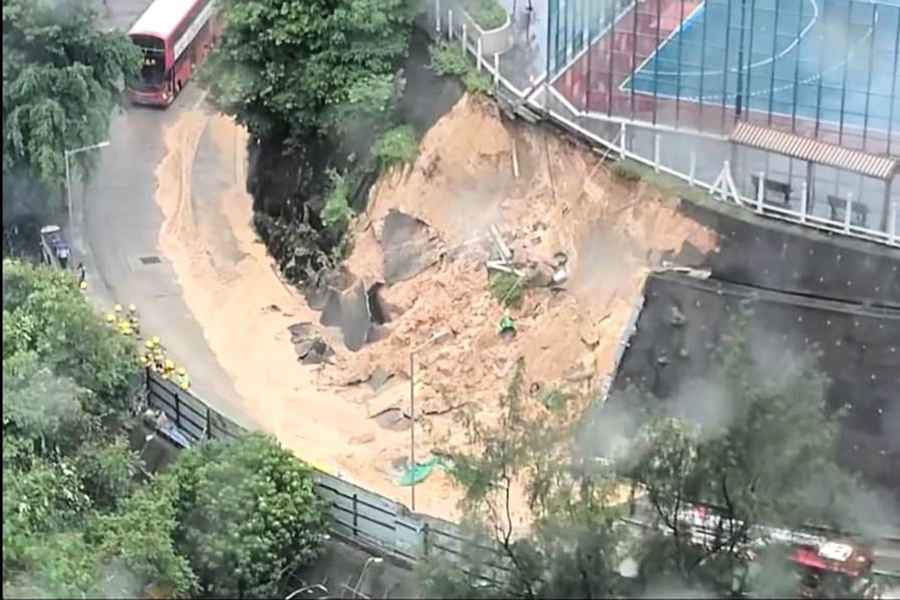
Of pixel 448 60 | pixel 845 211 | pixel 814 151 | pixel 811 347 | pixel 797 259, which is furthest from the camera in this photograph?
pixel 448 60

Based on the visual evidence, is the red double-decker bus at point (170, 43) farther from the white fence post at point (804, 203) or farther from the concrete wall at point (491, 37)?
the white fence post at point (804, 203)

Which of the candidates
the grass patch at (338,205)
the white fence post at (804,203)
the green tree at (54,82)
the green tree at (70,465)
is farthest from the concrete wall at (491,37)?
the green tree at (70,465)

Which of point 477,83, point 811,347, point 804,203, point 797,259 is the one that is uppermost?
point 477,83

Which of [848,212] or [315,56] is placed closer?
[848,212]

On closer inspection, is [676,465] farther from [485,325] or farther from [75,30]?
[75,30]

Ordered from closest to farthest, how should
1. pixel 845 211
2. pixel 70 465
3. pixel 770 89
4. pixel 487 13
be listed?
pixel 70 465 → pixel 845 211 → pixel 770 89 → pixel 487 13

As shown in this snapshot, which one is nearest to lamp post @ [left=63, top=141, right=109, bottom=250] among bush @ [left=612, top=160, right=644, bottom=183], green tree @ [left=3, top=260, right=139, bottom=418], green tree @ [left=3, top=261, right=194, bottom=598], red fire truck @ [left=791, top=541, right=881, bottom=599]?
green tree @ [left=3, top=261, right=194, bottom=598]

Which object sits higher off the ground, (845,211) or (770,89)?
(770,89)

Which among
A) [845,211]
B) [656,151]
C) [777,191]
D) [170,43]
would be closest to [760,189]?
[777,191]

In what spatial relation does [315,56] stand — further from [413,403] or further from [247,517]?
[247,517]
